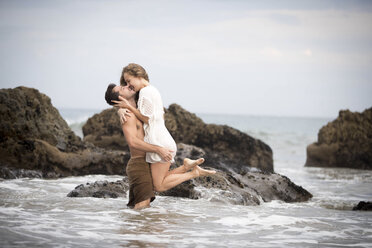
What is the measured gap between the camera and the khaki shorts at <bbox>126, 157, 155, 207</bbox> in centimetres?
640

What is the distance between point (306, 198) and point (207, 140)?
5259mm

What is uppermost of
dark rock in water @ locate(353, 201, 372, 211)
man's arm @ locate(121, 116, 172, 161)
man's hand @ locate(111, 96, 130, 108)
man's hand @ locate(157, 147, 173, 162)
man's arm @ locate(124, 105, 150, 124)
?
man's hand @ locate(111, 96, 130, 108)

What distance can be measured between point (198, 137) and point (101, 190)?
6.55 meters

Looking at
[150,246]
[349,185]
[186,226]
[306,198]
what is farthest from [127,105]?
[349,185]

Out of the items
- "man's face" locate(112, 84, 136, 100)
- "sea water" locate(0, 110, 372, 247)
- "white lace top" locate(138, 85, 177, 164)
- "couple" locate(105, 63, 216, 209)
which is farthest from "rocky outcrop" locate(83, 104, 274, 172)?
"man's face" locate(112, 84, 136, 100)

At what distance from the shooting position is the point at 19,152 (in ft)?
32.1

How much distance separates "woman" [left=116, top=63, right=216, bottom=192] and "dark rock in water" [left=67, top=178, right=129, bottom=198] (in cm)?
117

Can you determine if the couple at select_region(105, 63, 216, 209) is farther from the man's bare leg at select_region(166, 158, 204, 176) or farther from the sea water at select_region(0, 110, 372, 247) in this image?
the sea water at select_region(0, 110, 372, 247)

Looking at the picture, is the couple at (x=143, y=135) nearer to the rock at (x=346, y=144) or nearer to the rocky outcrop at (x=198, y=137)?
the rocky outcrop at (x=198, y=137)

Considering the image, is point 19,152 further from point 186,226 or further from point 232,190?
point 186,226

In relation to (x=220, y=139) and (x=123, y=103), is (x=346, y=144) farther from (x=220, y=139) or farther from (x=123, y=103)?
(x=123, y=103)

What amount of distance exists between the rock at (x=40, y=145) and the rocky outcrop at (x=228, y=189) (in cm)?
250

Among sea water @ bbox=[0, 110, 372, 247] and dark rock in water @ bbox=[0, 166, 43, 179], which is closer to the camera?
sea water @ bbox=[0, 110, 372, 247]

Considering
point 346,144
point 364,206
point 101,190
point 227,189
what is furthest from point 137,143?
point 346,144
